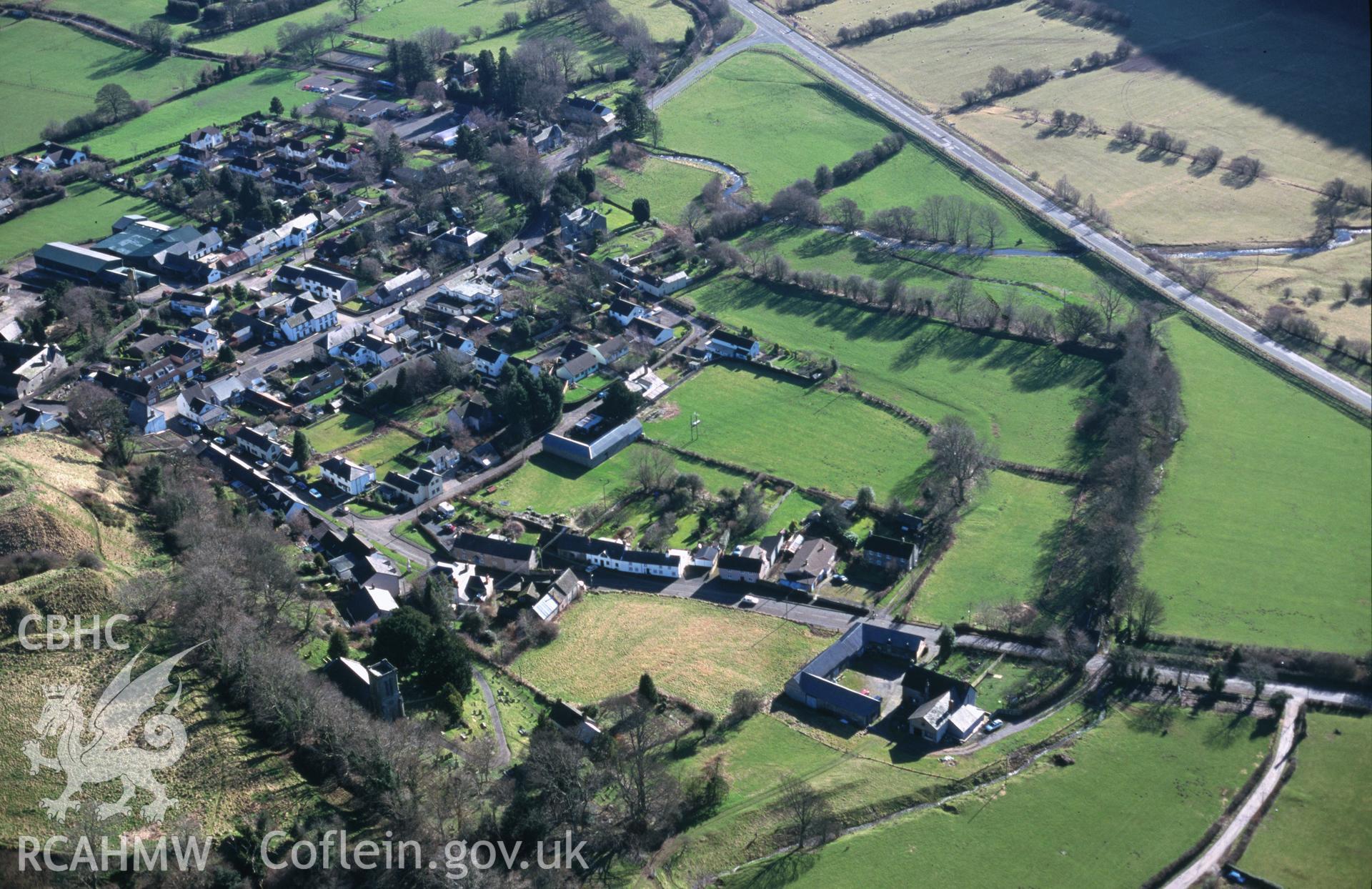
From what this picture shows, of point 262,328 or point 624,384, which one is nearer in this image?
point 624,384

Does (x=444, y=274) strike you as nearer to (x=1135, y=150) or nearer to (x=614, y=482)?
(x=614, y=482)

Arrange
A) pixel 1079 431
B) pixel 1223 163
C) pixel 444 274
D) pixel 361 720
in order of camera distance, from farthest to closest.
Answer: pixel 1223 163 → pixel 444 274 → pixel 1079 431 → pixel 361 720

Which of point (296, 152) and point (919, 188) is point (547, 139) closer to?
point (296, 152)

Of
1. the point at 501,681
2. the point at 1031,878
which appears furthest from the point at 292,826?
the point at 1031,878

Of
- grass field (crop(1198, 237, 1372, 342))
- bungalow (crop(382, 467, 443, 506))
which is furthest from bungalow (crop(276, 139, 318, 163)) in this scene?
grass field (crop(1198, 237, 1372, 342))

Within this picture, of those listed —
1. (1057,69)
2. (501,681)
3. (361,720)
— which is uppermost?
(1057,69)

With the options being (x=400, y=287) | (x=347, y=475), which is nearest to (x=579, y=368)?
(x=347, y=475)

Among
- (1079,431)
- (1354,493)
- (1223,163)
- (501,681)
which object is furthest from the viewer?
(1223,163)

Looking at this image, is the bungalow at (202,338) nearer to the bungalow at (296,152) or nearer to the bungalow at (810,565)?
the bungalow at (296,152)
